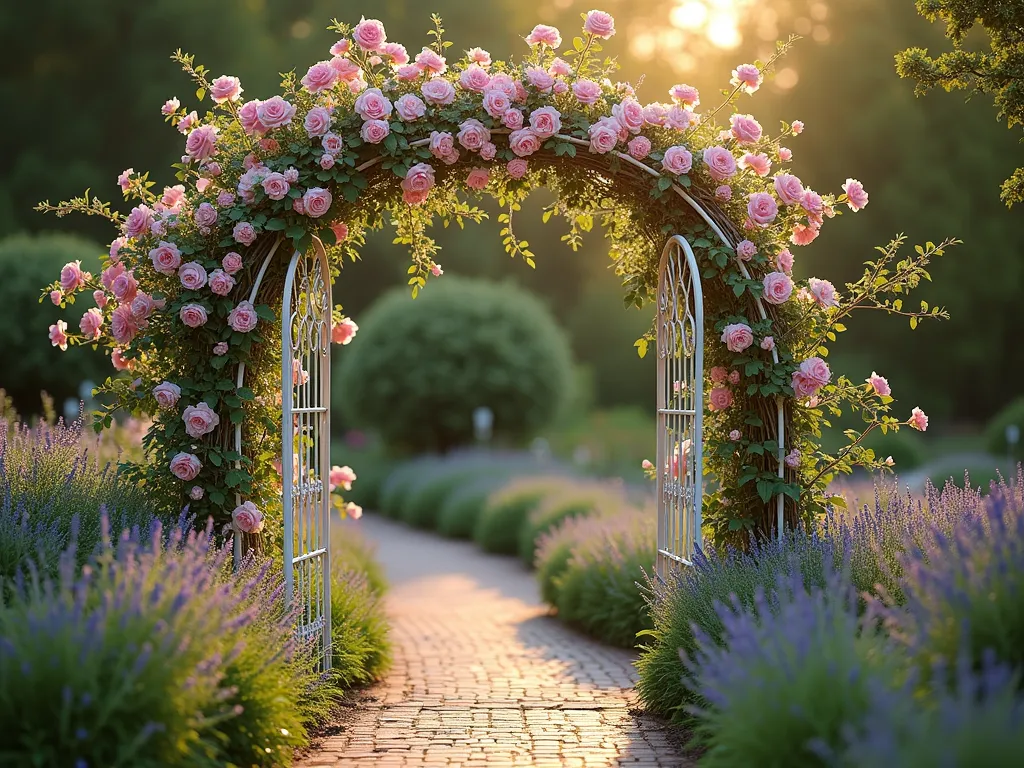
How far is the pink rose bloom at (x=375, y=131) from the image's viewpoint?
518 cm

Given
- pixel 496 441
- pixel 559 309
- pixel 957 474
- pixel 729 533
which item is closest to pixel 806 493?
pixel 729 533

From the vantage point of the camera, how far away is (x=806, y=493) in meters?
5.42

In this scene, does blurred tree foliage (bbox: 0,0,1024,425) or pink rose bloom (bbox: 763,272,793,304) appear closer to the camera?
pink rose bloom (bbox: 763,272,793,304)

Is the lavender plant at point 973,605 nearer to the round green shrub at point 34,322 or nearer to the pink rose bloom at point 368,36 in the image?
the pink rose bloom at point 368,36

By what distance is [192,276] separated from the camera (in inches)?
201

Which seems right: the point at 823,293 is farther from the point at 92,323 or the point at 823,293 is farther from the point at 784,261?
the point at 92,323

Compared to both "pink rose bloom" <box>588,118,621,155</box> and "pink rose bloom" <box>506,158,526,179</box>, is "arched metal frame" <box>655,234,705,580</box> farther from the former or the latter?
"pink rose bloom" <box>506,158,526,179</box>

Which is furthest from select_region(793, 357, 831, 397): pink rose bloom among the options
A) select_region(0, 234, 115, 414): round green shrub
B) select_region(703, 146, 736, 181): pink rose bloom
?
select_region(0, 234, 115, 414): round green shrub

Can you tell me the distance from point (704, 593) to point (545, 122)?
7.41ft

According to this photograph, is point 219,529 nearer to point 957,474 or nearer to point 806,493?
point 806,493

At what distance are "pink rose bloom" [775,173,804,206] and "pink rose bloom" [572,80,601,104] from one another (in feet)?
3.16

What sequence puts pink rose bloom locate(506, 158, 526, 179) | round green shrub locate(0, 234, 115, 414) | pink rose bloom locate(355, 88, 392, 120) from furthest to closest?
round green shrub locate(0, 234, 115, 414) → pink rose bloom locate(506, 158, 526, 179) → pink rose bloom locate(355, 88, 392, 120)

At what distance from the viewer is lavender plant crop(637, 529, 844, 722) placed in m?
4.59

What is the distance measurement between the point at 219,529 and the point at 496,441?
1479cm
